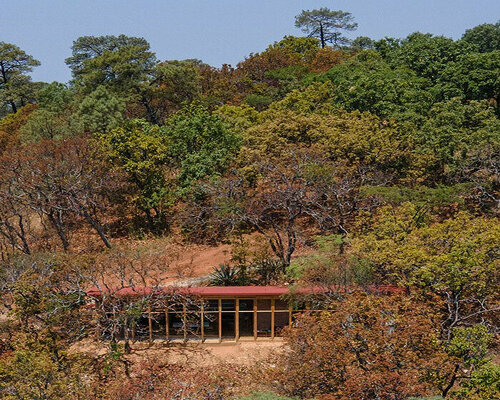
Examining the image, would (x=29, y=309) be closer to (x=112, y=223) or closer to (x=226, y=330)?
(x=226, y=330)

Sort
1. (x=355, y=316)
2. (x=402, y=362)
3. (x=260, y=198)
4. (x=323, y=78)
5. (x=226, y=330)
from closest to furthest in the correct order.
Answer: (x=402, y=362), (x=355, y=316), (x=226, y=330), (x=260, y=198), (x=323, y=78)

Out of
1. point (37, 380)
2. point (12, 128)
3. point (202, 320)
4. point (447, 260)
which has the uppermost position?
point (12, 128)

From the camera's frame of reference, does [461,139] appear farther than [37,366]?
Yes

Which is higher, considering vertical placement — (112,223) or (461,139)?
(461,139)

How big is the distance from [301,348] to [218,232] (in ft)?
54.6

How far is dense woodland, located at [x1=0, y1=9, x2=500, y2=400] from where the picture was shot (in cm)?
1678

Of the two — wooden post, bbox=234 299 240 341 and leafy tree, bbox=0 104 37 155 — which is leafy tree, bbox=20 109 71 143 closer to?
leafy tree, bbox=0 104 37 155

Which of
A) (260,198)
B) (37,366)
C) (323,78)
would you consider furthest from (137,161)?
(323,78)

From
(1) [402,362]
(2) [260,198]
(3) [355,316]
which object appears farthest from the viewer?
(2) [260,198]

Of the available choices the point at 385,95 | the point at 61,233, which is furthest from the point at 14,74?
the point at 385,95

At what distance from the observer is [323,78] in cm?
4741

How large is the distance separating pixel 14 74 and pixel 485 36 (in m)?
57.1

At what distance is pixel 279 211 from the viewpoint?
107ft

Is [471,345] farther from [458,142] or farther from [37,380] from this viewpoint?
[458,142]
